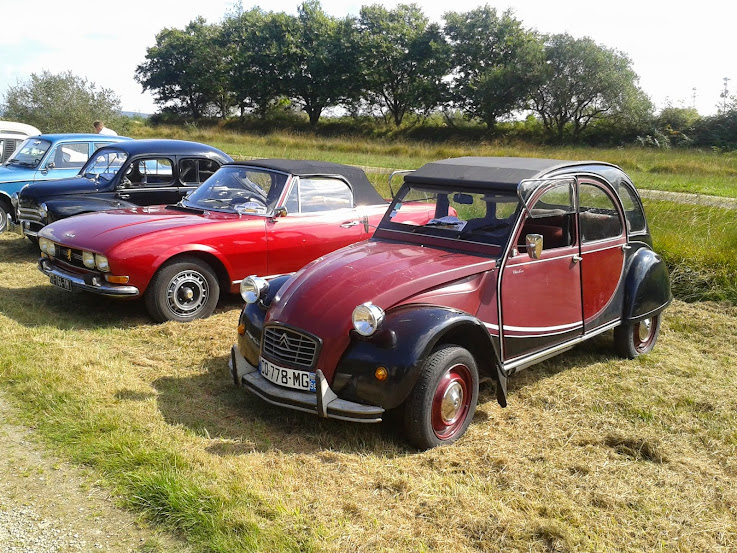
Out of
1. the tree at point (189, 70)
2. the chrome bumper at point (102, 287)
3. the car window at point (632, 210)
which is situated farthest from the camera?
the tree at point (189, 70)

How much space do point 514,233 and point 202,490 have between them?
2857mm

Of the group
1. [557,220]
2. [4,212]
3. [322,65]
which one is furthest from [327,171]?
[322,65]

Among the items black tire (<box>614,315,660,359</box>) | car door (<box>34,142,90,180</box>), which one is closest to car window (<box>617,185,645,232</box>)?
black tire (<box>614,315,660,359</box>)

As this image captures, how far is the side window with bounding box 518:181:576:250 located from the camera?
5422mm

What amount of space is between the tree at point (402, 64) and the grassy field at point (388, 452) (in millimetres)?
50710

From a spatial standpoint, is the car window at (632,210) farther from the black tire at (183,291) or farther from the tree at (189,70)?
the tree at (189,70)

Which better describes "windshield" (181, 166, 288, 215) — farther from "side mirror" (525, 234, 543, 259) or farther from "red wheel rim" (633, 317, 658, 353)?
"red wheel rim" (633, 317, 658, 353)

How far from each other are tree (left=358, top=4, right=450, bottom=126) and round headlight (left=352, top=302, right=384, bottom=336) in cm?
5252

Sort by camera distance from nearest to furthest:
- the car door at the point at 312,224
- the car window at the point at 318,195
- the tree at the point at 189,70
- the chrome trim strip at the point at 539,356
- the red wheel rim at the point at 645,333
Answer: the chrome trim strip at the point at 539,356
the red wheel rim at the point at 645,333
the car door at the point at 312,224
the car window at the point at 318,195
the tree at the point at 189,70

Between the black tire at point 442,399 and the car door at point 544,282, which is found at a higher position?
the car door at point 544,282

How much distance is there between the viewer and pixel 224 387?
545 centimetres

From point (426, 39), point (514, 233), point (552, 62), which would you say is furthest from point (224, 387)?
point (426, 39)

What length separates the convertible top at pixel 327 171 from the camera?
26.0ft

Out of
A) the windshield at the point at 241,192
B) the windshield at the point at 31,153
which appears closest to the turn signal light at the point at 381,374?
the windshield at the point at 241,192
